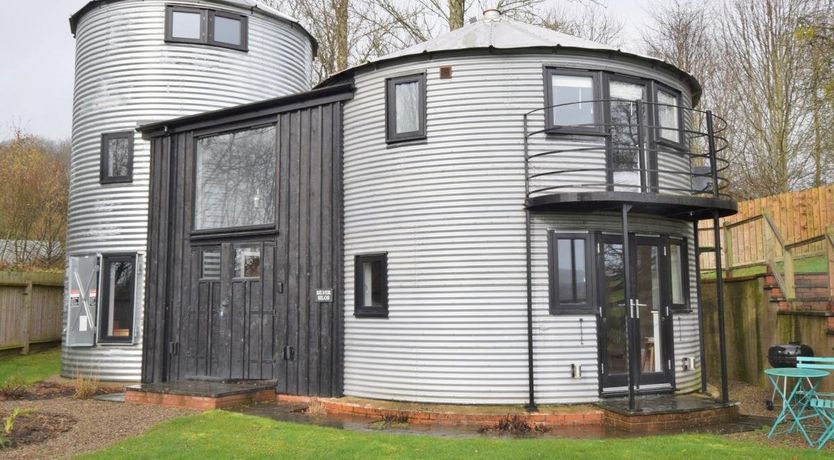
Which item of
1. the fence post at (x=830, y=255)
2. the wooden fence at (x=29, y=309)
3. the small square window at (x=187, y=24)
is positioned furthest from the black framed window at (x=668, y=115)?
the wooden fence at (x=29, y=309)

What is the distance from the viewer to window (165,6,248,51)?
50.7ft

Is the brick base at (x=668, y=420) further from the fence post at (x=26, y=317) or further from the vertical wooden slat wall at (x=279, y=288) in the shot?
the fence post at (x=26, y=317)

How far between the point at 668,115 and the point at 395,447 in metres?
7.46

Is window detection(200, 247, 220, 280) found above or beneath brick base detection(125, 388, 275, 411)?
above

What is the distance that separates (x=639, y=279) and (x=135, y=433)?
297 inches

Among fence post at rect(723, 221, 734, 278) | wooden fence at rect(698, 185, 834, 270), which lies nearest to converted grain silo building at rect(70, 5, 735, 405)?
fence post at rect(723, 221, 734, 278)

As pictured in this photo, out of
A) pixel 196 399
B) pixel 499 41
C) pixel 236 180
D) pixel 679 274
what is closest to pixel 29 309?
pixel 236 180

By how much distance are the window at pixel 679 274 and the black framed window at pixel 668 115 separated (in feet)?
5.75

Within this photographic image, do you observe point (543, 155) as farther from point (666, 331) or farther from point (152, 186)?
point (152, 186)

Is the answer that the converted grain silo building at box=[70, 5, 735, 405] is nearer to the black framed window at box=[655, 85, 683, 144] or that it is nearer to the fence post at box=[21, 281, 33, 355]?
the black framed window at box=[655, 85, 683, 144]

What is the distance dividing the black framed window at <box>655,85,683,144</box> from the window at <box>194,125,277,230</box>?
265 inches

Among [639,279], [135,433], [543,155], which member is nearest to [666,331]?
[639,279]

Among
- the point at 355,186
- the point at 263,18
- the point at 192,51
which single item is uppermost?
the point at 263,18

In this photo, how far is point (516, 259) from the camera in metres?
10.4
